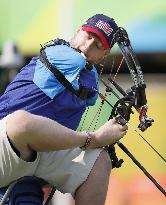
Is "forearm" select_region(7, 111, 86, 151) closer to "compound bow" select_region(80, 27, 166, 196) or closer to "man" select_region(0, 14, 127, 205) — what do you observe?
"man" select_region(0, 14, 127, 205)

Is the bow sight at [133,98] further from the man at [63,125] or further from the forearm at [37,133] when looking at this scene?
the forearm at [37,133]

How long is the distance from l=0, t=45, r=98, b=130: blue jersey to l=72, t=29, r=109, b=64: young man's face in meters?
0.10

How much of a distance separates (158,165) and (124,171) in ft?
1.04

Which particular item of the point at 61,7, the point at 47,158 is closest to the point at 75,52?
the point at 47,158

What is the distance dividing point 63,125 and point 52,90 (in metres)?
0.23

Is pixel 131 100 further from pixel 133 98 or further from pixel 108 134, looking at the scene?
pixel 108 134

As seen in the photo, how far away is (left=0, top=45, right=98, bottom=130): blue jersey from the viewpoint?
4449 millimetres

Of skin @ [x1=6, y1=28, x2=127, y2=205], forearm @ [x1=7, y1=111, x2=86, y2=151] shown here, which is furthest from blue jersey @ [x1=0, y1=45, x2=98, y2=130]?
forearm @ [x1=7, y1=111, x2=86, y2=151]

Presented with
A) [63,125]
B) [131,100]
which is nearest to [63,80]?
[63,125]

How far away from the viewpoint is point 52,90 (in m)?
4.45

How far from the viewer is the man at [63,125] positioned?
4.24 m

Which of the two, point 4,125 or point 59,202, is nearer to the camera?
point 4,125

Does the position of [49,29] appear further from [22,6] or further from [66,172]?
[66,172]

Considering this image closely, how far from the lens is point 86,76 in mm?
4605
